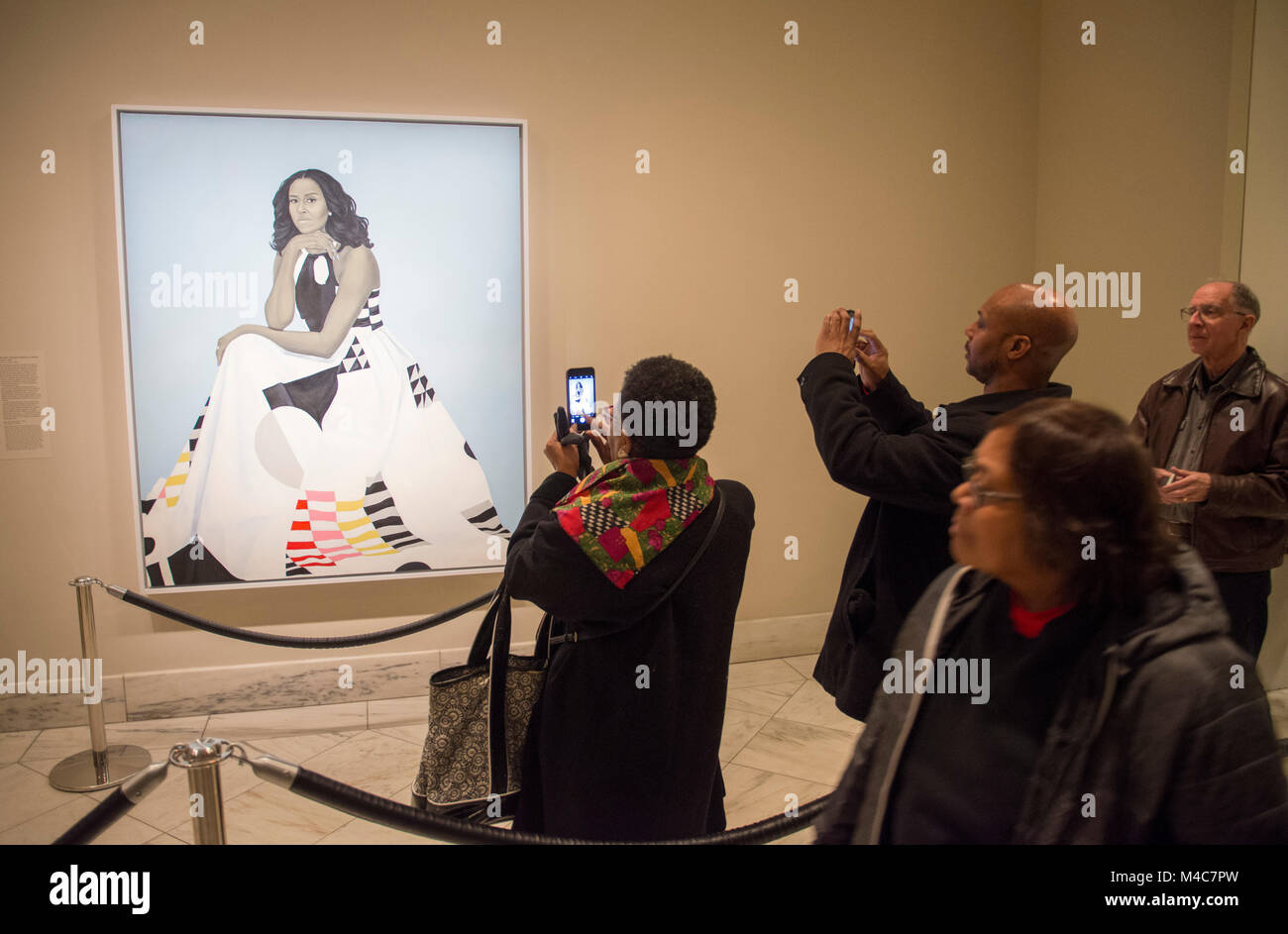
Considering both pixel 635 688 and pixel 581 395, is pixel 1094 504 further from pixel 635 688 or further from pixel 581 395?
pixel 581 395

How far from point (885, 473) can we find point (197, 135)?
3.64 m

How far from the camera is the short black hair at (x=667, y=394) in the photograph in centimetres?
181

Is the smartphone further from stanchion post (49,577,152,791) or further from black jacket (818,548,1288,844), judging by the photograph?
black jacket (818,548,1288,844)

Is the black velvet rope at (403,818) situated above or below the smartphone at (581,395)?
below

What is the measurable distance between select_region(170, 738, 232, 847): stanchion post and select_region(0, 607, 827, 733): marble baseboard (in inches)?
108

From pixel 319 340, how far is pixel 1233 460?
4076mm

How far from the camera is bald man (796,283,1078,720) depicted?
1941mm

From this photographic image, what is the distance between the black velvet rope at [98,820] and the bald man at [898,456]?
62.6 inches

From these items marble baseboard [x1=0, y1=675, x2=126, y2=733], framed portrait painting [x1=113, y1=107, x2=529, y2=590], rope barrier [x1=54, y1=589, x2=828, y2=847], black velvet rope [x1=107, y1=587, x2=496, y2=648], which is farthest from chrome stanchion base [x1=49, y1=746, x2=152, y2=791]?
rope barrier [x1=54, y1=589, x2=828, y2=847]

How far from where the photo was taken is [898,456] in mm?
1934

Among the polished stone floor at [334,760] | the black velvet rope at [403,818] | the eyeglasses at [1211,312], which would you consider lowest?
the polished stone floor at [334,760]

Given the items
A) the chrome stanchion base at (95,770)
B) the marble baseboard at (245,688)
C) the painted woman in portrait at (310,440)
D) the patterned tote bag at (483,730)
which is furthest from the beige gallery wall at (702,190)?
the patterned tote bag at (483,730)

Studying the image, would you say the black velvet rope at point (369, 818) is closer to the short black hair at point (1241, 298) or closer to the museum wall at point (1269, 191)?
the short black hair at point (1241, 298)

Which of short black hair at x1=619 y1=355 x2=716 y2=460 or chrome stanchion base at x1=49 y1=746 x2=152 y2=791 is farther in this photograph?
chrome stanchion base at x1=49 y1=746 x2=152 y2=791
